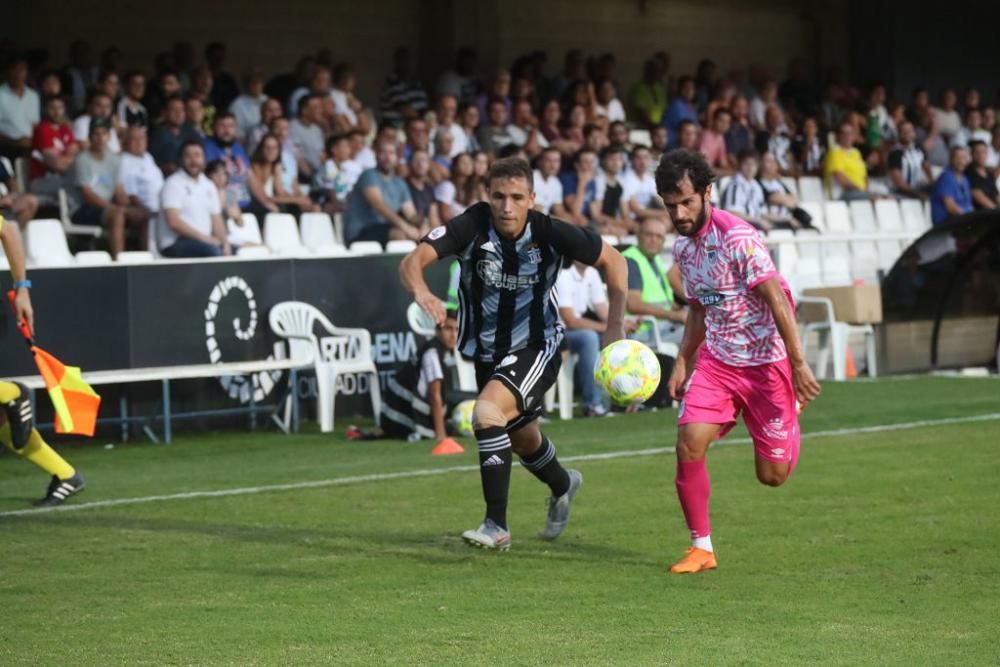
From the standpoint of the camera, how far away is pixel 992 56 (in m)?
32.0

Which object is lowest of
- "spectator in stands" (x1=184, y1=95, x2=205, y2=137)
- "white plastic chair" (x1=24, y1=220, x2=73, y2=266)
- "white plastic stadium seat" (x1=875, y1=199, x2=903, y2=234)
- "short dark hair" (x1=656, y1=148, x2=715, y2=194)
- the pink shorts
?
the pink shorts

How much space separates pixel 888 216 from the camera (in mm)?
23562

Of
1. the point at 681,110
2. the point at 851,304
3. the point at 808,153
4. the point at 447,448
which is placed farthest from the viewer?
the point at 808,153

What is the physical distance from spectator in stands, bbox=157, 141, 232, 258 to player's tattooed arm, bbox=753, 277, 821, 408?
934 cm

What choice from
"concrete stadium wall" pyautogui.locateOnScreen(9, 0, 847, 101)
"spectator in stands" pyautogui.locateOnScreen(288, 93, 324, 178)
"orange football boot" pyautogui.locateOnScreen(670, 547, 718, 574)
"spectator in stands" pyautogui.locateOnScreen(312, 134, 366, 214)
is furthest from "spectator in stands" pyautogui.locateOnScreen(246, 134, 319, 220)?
"orange football boot" pyautogui.locateOnScreen(670, 547, 718, 574)

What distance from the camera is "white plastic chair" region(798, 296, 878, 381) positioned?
64.9ft

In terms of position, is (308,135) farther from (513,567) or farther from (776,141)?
(513,567)

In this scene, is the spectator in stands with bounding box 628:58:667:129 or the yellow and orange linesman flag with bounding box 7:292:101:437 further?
the spectator in stands with bounding box 628:58:667:129

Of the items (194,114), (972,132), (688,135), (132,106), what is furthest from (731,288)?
(972,132)

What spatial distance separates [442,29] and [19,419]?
16367 millimetres

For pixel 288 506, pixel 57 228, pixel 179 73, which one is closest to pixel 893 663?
pixel 288 506

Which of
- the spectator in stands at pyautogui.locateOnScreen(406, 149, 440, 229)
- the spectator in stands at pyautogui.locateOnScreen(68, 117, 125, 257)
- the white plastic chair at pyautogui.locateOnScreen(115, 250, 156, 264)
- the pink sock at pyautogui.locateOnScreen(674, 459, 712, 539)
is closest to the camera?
the pink sock at pyautogui.locateOnScreen(674, 459, 712, 539)

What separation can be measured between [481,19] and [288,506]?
54.9 ft

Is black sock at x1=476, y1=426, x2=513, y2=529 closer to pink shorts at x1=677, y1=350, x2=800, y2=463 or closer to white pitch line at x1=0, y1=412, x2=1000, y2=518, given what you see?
pink shorts at x1=677, y1=350, x2=800, y2=463
